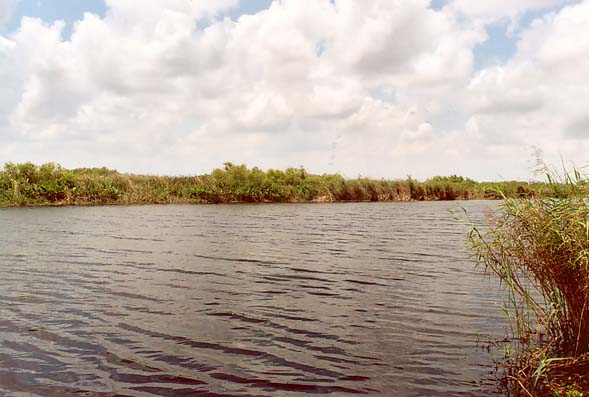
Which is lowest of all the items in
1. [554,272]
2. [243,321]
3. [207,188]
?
[243,321]

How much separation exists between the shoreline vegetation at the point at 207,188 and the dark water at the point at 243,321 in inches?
1270

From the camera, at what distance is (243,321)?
866 centimetres

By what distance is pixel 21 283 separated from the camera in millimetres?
11758

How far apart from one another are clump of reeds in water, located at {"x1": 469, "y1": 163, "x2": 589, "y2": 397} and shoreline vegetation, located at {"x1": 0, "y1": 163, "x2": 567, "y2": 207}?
146 feet

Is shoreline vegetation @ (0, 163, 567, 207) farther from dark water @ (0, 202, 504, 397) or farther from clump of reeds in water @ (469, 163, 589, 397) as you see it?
clump of reeds in water @ (469, 163, 589, 397)

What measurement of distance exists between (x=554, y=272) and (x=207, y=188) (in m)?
49.1

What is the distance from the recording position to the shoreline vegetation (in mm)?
46406

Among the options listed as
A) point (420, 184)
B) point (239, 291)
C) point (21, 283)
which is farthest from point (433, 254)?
point (420, 184)

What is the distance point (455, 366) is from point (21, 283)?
11326 mm

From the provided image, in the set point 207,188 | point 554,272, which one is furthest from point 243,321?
point 207,188

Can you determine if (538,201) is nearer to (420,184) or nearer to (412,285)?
Result: (412,285)

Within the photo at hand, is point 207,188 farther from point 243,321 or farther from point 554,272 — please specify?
point 554,272

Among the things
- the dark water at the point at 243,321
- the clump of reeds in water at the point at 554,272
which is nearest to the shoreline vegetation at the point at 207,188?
the dark water at the point at 243,321

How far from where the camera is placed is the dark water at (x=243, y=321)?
19.9 ft
